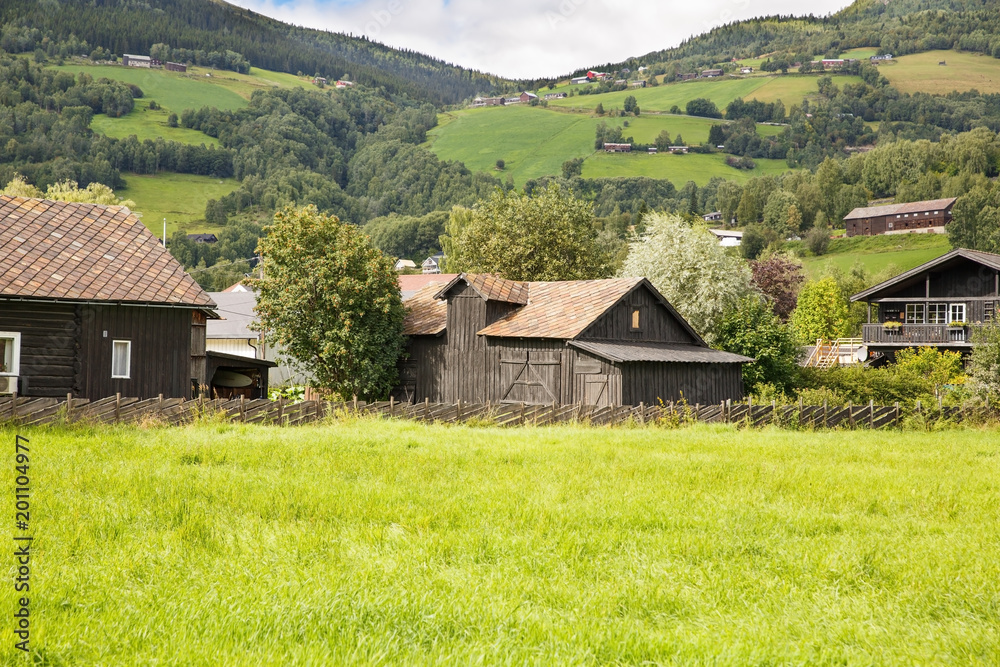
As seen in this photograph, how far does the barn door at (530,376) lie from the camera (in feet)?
107

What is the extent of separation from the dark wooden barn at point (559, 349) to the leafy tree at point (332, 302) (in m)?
2.10

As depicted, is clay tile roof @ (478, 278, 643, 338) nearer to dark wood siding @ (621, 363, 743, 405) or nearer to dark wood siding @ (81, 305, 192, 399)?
dark wood siding @ (621, 363, 743, 405)

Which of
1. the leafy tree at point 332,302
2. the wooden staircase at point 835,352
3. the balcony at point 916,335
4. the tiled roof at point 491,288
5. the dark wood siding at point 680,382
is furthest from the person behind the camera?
the wooden staircase at point 835,352

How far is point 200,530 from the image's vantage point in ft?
32.5

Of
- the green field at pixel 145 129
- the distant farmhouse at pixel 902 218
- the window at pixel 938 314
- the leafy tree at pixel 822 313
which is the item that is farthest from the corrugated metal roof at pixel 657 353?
the green field at pixel 145 129

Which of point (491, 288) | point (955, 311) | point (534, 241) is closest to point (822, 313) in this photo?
point (955, 311)

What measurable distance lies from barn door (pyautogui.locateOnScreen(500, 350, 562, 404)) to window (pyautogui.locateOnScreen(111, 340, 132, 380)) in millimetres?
14130

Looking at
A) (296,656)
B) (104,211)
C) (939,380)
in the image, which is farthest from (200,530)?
(939,380)

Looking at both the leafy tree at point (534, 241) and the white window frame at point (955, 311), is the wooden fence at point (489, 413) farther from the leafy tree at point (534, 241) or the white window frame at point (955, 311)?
the leafy tree at point (534, 241)

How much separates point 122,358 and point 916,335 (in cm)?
4481

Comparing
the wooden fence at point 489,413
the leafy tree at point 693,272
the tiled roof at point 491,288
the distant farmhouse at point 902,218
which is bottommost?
the wooden fence at point 489,413

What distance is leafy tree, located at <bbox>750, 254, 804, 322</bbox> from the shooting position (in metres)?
75.4

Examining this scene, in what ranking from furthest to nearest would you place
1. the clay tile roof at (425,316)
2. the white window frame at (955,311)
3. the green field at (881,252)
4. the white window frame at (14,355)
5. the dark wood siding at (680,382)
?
the green field at (881,252) < the white window frame at (955,311) < the clay tile roof at (425,316) < the dark wood siding at (680,382) < the white window frame at (14,355)

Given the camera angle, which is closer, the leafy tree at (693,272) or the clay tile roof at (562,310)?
the clay tile roof at (562,310)
